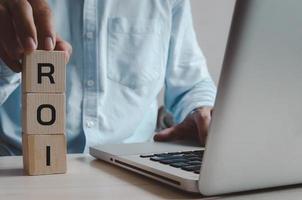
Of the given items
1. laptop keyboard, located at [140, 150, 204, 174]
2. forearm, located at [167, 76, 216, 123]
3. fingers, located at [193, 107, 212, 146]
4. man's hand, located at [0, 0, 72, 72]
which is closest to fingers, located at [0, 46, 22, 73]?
man's hand, located at [0, 0, 72, 72]

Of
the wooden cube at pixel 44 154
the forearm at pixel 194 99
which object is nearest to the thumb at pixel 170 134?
the forearm at pixel 194 99

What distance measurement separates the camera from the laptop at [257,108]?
0.38 metres

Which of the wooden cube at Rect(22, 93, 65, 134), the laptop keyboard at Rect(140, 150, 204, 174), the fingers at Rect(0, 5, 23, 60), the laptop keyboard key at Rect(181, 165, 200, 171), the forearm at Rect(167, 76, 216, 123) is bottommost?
the forearm at Rect(167, 76, 216, 123)

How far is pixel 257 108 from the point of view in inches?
16.2

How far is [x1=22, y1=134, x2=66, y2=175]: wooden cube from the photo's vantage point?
0.57 m

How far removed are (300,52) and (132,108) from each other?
75 cm

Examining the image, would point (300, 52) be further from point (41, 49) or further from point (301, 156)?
point (41, 49)

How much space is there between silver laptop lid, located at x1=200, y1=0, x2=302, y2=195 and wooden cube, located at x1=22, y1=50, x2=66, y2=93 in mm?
241

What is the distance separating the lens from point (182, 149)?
2.36 feet

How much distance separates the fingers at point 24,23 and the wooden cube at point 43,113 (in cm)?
6

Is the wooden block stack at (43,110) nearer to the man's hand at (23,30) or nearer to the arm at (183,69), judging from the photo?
the man's hand at (23,30)

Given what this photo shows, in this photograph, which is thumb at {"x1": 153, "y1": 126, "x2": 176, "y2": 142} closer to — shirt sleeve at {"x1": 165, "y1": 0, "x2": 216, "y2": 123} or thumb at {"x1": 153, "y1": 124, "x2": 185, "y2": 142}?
thumb at {"x1": 153, "y1": 124, "x2": 185, "y2": 142}

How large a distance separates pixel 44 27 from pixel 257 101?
0.33 meters

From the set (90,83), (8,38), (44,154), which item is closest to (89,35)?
(90,83)
